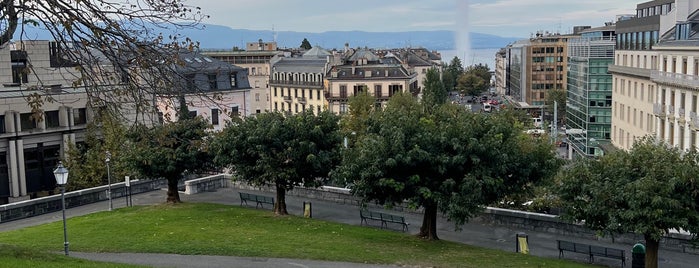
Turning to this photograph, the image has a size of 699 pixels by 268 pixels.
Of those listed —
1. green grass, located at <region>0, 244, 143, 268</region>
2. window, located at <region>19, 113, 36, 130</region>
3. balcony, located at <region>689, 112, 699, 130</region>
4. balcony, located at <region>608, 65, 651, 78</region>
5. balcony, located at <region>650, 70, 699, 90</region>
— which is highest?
balcony, located at <region>608, 65, 651, 78</region>

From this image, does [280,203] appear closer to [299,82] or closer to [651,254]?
[651,254]

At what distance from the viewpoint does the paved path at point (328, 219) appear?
22.4 metres

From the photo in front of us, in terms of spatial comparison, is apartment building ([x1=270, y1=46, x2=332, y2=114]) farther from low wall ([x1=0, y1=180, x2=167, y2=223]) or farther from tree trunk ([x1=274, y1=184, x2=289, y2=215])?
tree trunk ([x1=274, y1=184, x2=289, y2=215])

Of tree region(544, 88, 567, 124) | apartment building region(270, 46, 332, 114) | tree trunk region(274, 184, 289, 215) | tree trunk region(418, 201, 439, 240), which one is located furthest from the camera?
tree region(544, 88, 567, 124)

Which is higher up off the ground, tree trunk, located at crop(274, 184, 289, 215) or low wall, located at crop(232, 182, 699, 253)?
tree trunk, located at crop(274, 184, 289, 215)

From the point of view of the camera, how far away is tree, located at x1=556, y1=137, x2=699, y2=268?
21328 mm

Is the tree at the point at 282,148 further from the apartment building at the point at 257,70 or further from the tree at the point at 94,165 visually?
the apartment building at the point at 257,70

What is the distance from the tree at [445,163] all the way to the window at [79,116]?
3238cm

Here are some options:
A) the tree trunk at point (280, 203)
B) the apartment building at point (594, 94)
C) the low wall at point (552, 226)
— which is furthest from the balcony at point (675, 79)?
the tree trunk at point (280, 203)

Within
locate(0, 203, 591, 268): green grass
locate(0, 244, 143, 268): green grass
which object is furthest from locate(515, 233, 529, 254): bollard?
locate(0, 244, 143, 268): green grass

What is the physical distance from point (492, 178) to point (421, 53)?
15159 centimetres

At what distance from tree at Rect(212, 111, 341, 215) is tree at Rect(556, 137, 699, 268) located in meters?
10.7

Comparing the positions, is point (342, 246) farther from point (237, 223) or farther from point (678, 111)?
point (678, 111)

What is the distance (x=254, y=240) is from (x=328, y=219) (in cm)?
725
